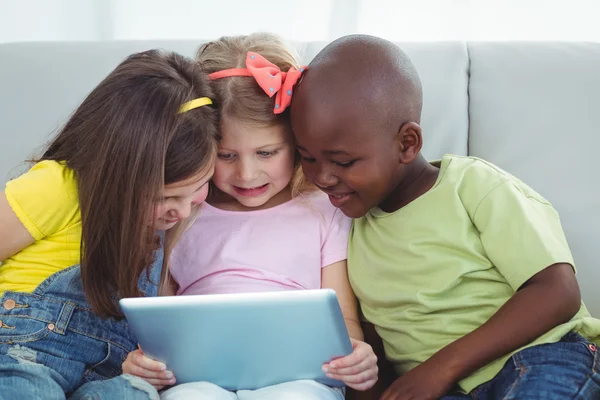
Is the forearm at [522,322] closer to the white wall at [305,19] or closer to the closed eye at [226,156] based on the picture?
the closed eye at [226,156]

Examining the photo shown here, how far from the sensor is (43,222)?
1264 millimetres

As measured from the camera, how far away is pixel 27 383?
3.76 feet

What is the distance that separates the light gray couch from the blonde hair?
0.72ft

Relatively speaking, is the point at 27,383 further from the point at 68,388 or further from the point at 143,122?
the point at 143,122

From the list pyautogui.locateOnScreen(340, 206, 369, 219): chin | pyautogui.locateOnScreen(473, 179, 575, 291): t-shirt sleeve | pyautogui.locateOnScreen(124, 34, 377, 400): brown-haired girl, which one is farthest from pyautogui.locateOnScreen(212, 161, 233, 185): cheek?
pyautogui.locateOnScreen(473, 179, 575, 291): t-shirt sleeve

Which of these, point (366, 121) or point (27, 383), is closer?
point (27, 383)

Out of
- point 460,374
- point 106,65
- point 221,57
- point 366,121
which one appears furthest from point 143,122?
point 460,374

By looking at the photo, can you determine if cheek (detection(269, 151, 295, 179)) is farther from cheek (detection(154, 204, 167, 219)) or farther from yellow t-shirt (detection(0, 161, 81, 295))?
yellow t-shirt (detection(0, 161, 81, 295))

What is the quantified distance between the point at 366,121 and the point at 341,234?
28cm

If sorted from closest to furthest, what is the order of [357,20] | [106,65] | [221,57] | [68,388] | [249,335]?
1. [249,335]
2. [68,388]
3. [221,57]
4. [106,65]
5. [357,20]

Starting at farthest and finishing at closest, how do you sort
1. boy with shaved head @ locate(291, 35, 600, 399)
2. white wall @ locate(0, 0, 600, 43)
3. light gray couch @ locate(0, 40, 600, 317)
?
white wall @ locate(0, 0, 600, 43) < light gray couch @ locate(0, 40, 600, 317) < boy with shaved head @ locate(291, 35, 600, 399)

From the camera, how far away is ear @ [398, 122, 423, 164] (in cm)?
129

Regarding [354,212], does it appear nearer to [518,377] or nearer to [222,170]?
[222,170]

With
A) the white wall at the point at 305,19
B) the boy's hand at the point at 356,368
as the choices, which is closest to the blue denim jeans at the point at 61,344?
the boy's hand at the point at 356,368
